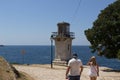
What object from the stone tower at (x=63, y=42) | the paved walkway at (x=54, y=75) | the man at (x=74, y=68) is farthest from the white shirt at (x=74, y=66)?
the stone tower at (x=63, y=42)

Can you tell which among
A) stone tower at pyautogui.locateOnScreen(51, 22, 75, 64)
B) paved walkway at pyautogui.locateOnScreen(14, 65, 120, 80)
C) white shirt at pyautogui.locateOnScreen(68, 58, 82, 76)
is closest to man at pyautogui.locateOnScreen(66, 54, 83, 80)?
white shirt at pyautogui.locateOnScreen(68, 58, 82, 76)

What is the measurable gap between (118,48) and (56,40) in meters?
12.1

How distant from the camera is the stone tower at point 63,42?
145 ft

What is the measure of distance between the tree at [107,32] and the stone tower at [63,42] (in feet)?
24.1

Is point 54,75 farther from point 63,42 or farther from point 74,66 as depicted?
point 63,42

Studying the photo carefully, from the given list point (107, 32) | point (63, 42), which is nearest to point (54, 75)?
point (107, 32)

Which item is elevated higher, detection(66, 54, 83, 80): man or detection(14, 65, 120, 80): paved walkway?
detection(66, 54, 83, 80): man

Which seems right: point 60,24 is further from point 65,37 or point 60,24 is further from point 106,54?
point 106,54

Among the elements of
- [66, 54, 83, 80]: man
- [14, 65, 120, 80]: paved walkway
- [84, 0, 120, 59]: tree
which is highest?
[84, 0, 120, 59]: tree

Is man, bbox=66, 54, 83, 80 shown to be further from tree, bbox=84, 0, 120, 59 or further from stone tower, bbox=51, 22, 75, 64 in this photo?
stone tower, bbox=51, 22, 75, 64

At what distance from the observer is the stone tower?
145ft

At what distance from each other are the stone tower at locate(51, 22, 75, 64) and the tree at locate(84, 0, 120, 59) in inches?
289

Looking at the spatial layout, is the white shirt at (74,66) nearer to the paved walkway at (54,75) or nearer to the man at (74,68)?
the man at (74,68)

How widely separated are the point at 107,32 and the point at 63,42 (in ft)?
34.8
